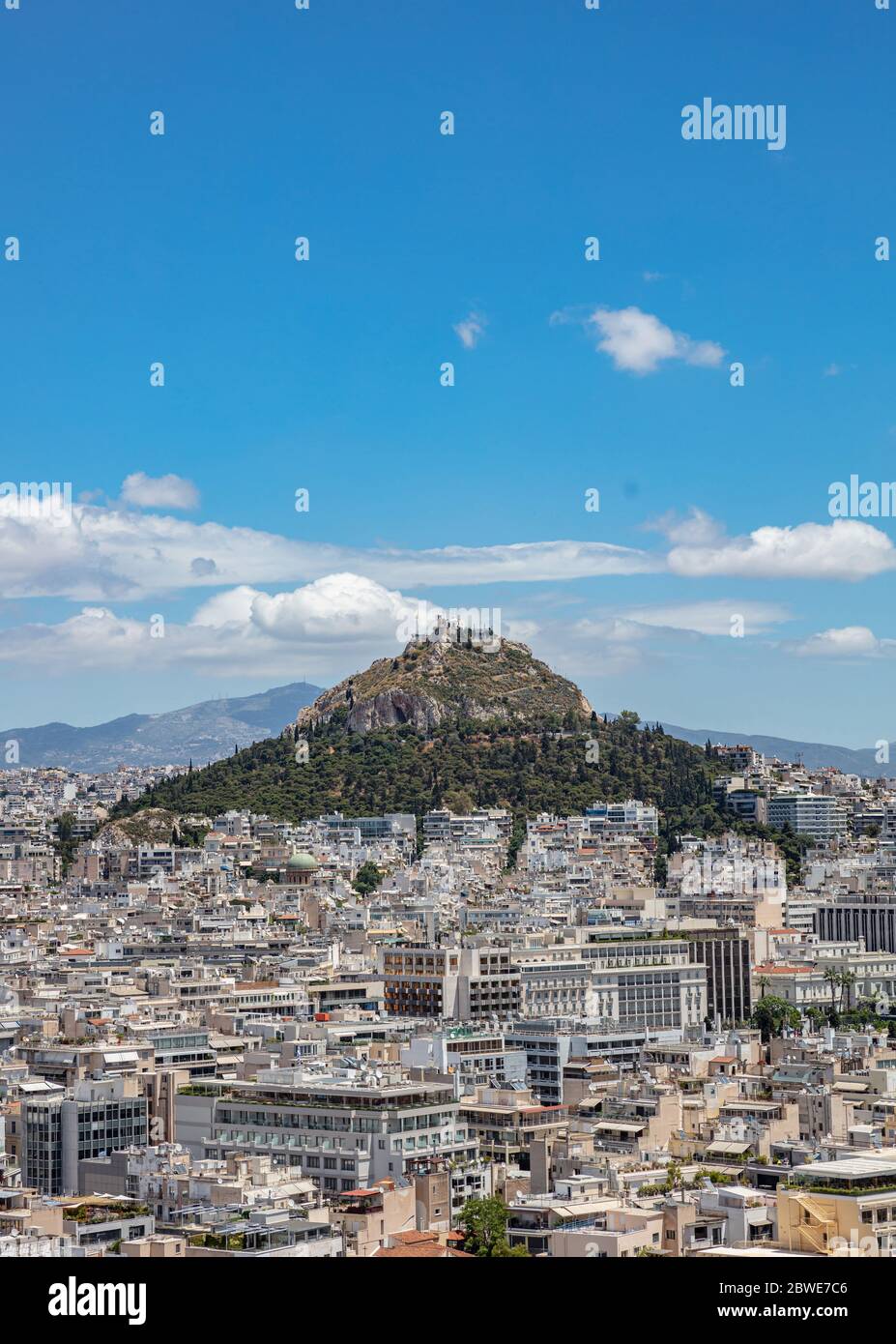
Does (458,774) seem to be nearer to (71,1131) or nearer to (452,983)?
(452,983)

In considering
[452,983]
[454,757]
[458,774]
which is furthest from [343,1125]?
[454,757]

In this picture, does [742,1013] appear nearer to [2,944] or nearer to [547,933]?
[547,933]

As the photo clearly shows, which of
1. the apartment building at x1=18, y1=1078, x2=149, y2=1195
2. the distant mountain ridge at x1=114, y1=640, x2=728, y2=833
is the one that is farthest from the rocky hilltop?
the apartment building at x1=18, y1=1078, x2=149, y2=1195

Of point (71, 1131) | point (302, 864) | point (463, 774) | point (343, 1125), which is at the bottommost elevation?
point (71, 1131)

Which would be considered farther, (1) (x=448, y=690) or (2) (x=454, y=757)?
(1) (x=448, y=690)

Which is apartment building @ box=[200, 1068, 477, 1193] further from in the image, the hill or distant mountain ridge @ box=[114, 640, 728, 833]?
the hill

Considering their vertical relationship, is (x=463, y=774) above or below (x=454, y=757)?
below

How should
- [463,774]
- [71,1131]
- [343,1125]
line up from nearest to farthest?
[343,1125] → [71,1131] → [463,774]
